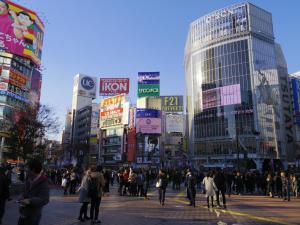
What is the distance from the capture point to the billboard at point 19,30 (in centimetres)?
5616

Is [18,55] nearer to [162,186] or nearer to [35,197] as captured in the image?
[162,186]

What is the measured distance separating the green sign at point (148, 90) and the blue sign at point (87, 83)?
44173 millimetres

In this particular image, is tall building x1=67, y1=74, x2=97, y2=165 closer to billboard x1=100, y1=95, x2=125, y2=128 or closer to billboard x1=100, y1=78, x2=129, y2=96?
billboard x1=100, y1=95, x2=125, y2=128

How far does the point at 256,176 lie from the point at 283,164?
6282 cm

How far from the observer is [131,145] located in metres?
91.0

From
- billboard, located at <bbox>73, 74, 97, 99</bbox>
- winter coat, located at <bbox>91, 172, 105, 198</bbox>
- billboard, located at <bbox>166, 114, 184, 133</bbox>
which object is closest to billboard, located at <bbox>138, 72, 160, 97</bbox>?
billboard, located at <bbox>166, 114, 184, 133</bbox>

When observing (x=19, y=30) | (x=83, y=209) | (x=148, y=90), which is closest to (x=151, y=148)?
Result: (x=148, y=90)

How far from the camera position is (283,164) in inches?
3258

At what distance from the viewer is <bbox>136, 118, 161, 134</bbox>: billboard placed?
276 feet

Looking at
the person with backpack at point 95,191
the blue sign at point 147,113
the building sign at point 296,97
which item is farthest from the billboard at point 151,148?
the person with backpack at point 95,191

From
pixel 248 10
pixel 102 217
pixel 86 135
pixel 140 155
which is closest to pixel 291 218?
pixel 102 217

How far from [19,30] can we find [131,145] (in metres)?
44.1

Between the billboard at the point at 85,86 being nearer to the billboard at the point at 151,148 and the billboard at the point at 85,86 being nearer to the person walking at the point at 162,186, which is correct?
the billboard at the point at 151,148

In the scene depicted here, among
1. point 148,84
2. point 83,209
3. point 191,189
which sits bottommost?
point 83,209
